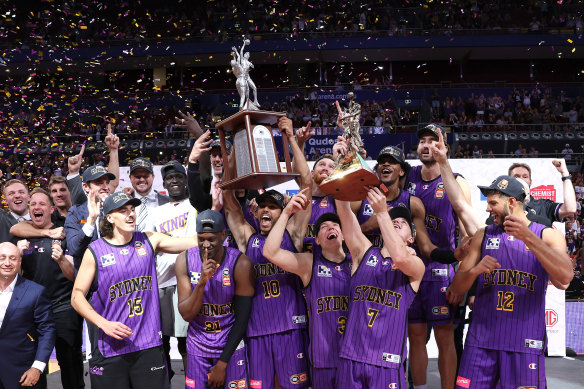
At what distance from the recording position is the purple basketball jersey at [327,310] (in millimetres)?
5309

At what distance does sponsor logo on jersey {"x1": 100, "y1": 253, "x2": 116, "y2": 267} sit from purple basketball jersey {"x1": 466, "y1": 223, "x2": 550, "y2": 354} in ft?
9.93

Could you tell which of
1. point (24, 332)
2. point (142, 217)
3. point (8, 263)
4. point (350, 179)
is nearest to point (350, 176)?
point (350, 179)

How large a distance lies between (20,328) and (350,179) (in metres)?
3.34

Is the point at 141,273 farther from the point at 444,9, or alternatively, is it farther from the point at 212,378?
the point at 444,9

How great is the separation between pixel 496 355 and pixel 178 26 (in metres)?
23.6

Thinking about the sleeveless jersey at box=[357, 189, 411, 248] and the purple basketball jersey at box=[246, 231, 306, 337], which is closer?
the purple basketball jersey at box=[246, 231, 306, 337]

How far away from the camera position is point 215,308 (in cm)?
527

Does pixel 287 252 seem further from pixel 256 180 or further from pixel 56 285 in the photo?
pixel 56 285

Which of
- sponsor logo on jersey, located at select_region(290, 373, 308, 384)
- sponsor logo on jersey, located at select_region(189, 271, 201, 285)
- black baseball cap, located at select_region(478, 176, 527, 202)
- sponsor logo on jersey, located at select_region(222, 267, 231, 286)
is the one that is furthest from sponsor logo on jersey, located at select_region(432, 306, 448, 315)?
sponsor logo on jersey, located at select_region(189, 271, 201, 285)

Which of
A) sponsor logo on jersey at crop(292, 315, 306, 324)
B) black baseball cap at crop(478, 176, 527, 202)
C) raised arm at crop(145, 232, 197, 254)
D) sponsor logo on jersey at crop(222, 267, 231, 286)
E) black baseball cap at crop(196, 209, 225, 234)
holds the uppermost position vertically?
black baseball cap at crop(478, 176, 527, 202)

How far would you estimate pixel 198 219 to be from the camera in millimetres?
5145

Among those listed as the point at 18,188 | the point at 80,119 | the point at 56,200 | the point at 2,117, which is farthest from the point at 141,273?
the point at 2,117

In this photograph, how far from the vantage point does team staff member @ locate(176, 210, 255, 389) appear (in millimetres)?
5160

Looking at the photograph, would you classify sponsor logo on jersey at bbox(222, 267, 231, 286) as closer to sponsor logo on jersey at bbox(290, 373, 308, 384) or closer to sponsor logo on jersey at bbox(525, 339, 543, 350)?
sponsor logo on jersey at bbox(290, 373, 308, 384)
